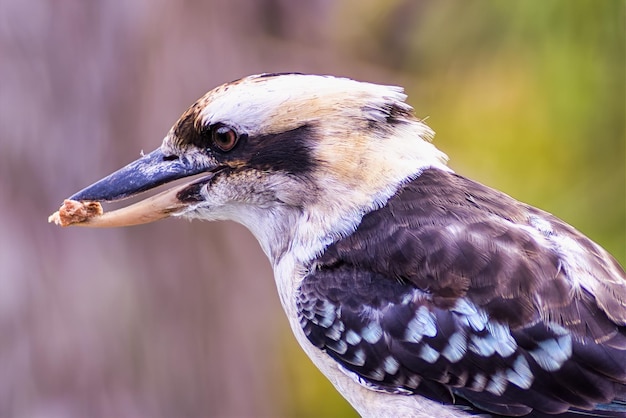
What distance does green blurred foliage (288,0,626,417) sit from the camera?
5027 millimetres

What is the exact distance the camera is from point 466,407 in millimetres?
2641

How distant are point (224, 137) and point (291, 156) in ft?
0.66

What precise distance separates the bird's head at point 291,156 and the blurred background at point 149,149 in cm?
227

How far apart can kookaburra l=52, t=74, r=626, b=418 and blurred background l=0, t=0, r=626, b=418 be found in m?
2.19

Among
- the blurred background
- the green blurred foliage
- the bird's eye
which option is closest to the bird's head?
the bird's eye

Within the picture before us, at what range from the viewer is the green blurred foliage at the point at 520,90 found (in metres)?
5.03

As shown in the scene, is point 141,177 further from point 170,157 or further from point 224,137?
point 224,137

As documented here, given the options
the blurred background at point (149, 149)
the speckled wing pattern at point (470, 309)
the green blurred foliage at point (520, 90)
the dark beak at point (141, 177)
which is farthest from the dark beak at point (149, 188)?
the green blurred foliage at point (520, 90)

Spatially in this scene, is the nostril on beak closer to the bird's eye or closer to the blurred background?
the bird's eye

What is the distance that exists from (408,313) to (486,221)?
0.35 metres

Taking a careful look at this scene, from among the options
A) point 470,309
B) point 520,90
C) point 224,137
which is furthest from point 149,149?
point 470,309

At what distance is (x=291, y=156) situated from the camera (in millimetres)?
2779

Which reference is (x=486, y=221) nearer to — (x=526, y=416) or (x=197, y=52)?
(x=526, y=416)

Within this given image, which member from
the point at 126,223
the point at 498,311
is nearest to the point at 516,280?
the point at 498,311
